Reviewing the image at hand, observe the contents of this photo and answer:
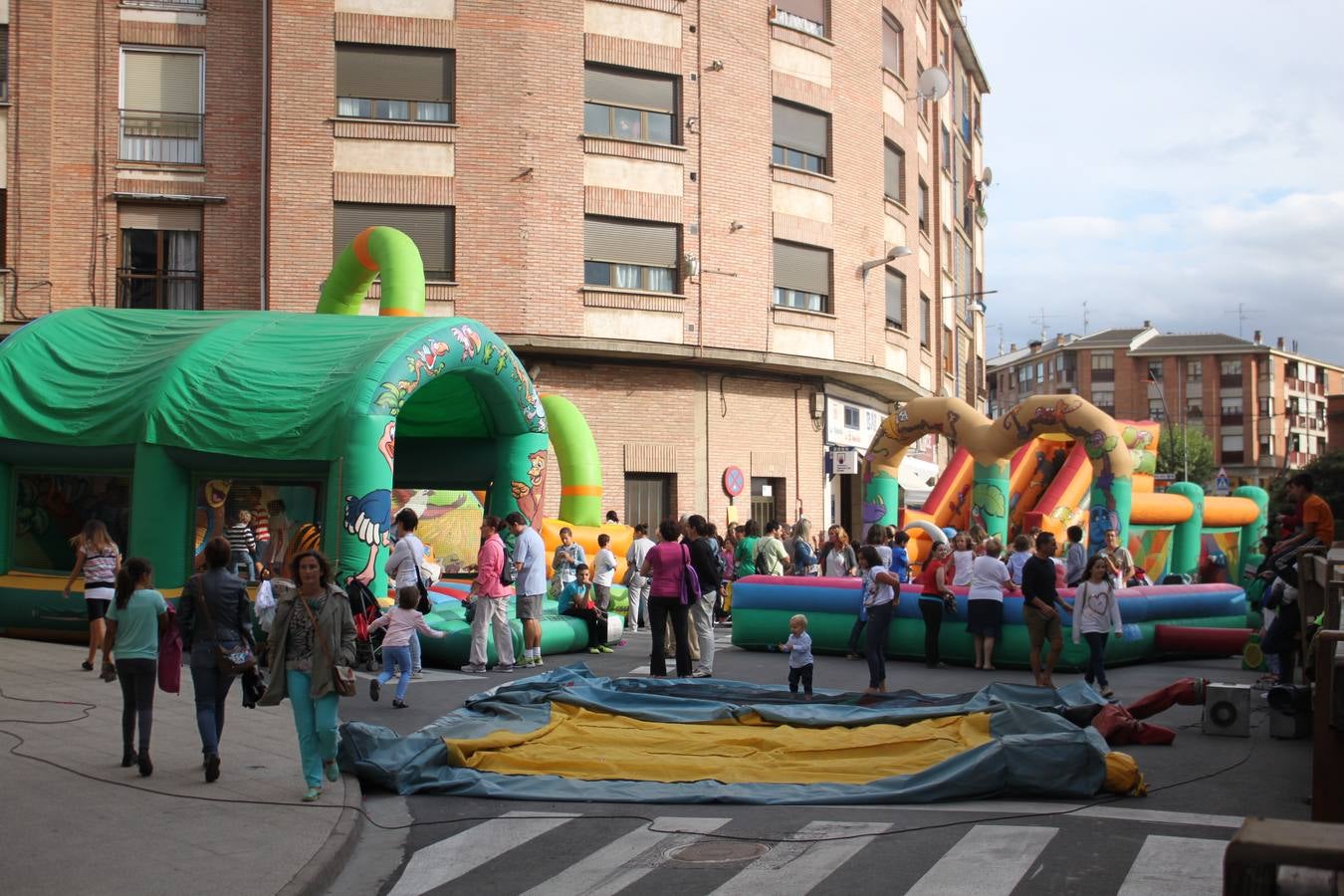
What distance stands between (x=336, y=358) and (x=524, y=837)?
378 inches

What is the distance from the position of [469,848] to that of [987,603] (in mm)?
9498

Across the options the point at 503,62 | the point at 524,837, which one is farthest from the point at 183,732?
the point at 503,62

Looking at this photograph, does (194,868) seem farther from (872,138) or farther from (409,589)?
(872,138)

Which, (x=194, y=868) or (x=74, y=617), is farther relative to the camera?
(x=74, y=617)

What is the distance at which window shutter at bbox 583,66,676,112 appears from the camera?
2930 cm

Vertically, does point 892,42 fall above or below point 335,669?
above

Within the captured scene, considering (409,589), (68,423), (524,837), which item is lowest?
(524,837)

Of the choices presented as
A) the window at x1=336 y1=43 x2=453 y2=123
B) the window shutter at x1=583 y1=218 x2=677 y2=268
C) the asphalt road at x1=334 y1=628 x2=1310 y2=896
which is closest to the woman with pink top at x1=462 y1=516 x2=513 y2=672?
the asphalt road at x1=334 y1=628 x2=1310 y2=896

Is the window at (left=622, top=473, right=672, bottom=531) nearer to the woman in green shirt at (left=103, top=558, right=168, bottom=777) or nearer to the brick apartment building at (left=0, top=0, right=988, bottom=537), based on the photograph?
the brick apartment building at (left=0, top=0, right=988, bottom=537)

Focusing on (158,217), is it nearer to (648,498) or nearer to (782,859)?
(648,498)

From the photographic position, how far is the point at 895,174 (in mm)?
35656

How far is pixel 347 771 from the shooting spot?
9.57 m

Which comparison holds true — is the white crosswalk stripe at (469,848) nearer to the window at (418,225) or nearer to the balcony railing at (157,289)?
the window at (418,225)


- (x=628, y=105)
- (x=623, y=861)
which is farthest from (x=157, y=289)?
(x=623, y=861)
